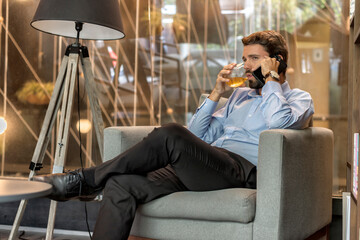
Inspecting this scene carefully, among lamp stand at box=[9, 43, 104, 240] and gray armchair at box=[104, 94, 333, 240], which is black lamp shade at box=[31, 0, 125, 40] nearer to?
lamp stand at box=[9, 43, 104, 240]

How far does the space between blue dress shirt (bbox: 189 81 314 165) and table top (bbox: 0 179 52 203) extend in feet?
3.62

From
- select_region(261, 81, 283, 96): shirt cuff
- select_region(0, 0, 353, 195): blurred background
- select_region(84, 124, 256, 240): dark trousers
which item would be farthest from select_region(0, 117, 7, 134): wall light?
select_region(261, 81, 283, 96): shirt cuff

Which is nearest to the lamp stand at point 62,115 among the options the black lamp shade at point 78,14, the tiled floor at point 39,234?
the black lamp shade at point 78,14

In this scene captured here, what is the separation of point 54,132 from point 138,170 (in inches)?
72.6

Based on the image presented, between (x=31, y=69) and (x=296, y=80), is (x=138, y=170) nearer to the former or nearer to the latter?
(x=296, y=80)

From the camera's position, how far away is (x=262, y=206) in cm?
191

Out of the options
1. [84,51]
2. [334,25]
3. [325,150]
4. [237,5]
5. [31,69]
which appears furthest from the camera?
[31,69]

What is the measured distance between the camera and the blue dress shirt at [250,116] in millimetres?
2240

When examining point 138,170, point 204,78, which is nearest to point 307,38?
point 204,78

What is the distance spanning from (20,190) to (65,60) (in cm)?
137

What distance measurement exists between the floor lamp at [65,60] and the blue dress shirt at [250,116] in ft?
2.22

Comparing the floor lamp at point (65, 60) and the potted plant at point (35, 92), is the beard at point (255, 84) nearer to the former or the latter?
the floor lamp at point (65, 60)

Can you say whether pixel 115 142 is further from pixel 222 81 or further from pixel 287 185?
pixel 287 185

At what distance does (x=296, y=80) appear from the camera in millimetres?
3225
